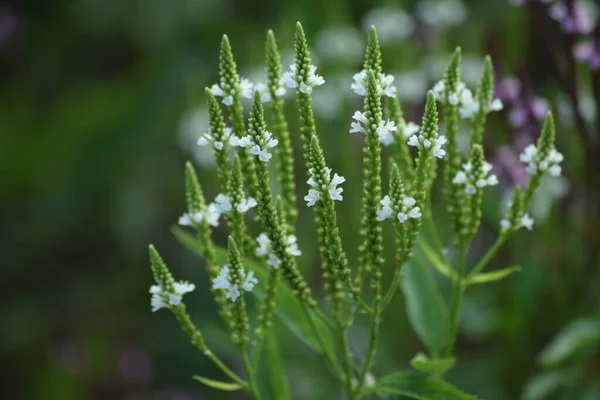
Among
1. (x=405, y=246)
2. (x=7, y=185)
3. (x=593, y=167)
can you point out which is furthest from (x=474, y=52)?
(x=7, y=185)

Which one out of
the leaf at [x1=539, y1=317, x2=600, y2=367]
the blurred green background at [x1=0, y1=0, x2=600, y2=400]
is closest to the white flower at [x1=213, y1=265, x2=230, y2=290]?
the leaf at [x1=539, y1=317, x2=600, y2=367]

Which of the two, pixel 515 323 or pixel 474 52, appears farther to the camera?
pixel 474 52

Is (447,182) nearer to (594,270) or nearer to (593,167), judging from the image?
(593,167)

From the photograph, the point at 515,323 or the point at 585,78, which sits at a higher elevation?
the point at 585,78

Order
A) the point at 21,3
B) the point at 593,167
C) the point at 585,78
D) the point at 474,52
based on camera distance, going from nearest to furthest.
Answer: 1. the point at 593,167
2. the point at 585,78
3. the point at 474,52
4. the point at 21,3

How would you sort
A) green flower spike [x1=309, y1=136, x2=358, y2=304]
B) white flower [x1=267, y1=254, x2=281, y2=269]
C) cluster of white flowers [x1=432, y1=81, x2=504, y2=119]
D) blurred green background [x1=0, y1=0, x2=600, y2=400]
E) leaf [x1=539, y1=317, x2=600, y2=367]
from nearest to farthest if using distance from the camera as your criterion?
green flower spike [x1=309, y1=136, x2=358, y2=304]
white flower [x1=267, y1=254, x2=281, y2=269]
cluster of white flowers [x1=432, y1=81, x2=504, y2=119]
leaf [x1=539, y1=317, x2=600, y2=367]
blurred green background [x1=0, y1=0, x2=600, y2=400]

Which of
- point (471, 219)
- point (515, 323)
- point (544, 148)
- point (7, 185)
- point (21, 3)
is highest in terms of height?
point (21, 3)

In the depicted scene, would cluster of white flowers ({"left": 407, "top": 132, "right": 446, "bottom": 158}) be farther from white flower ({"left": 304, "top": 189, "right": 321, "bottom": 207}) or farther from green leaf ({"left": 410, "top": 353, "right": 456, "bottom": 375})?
green leaf ({"left": 410, "top": 353, "right": 456, "bottom": 375})

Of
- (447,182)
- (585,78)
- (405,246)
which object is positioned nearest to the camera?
(405,246)
